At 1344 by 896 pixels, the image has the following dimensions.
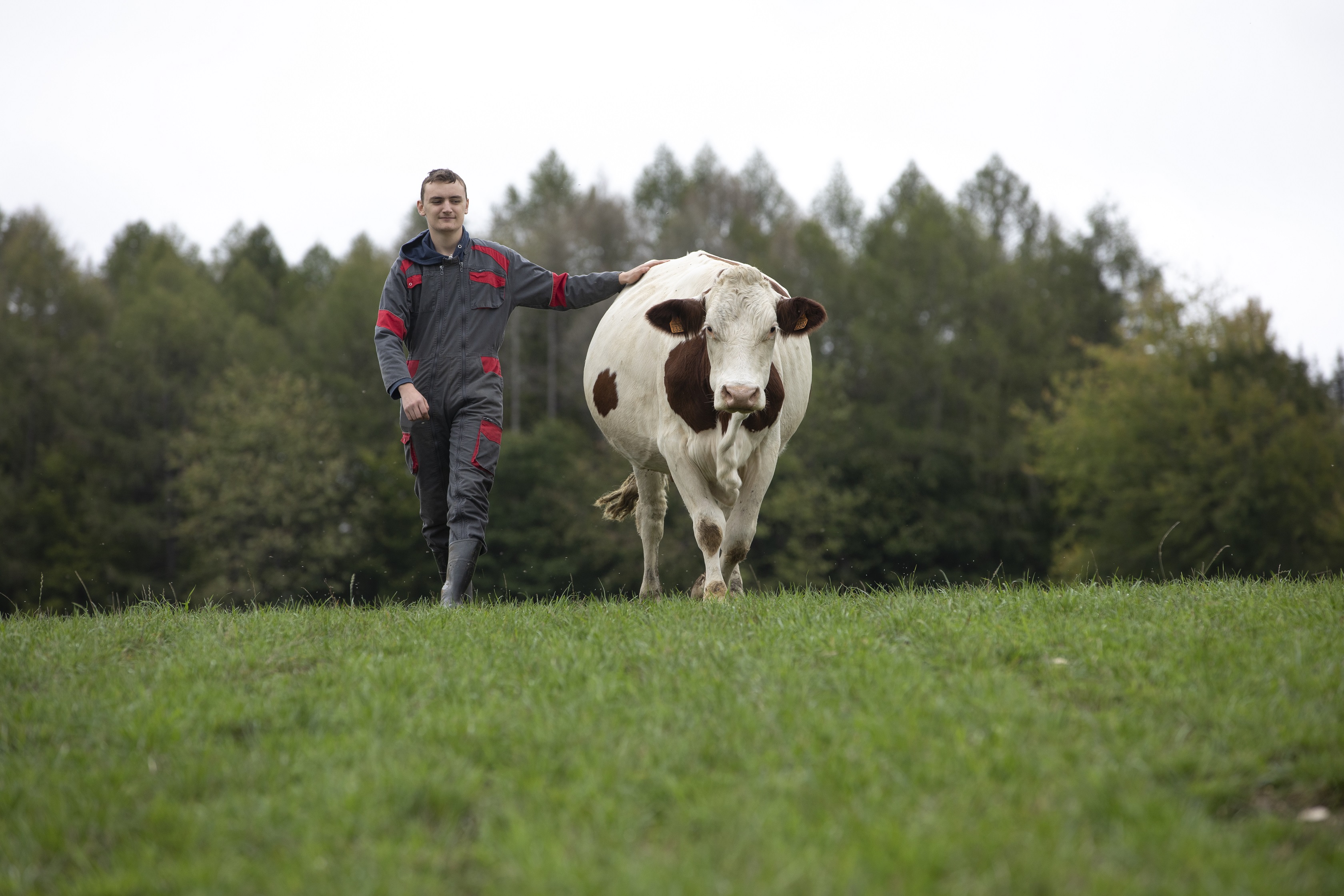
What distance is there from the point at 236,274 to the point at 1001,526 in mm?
36651

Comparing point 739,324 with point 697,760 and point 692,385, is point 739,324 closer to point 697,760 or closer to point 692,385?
point 692,385

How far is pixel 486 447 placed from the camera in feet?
24.7

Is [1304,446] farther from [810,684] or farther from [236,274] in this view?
[236,274]

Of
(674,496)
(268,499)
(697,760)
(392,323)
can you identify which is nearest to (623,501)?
(392,323)

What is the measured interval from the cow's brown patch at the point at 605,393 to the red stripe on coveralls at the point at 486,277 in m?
1.15

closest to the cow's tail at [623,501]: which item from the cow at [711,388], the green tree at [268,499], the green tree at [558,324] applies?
the cow at [711,388]

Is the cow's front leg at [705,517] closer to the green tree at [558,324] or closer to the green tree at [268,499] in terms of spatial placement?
the green tree at [268,499]

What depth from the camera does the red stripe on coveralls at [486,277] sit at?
7.79 m

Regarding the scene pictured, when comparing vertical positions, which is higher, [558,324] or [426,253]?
[558,324]

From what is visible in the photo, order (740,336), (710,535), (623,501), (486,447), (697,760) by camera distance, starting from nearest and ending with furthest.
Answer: (697,760) < (740,336) < (710,535) < (486,447) < (623,501)

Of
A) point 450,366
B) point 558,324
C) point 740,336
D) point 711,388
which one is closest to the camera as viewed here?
point 740,336

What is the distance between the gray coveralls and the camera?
7.47 m

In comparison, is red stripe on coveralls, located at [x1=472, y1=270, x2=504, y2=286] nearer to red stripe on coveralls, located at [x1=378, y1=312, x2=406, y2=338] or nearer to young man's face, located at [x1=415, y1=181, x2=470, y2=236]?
young man's face, located at [x1=415, y1=181, x2=470, y2=236]

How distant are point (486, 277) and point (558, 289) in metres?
0.64
